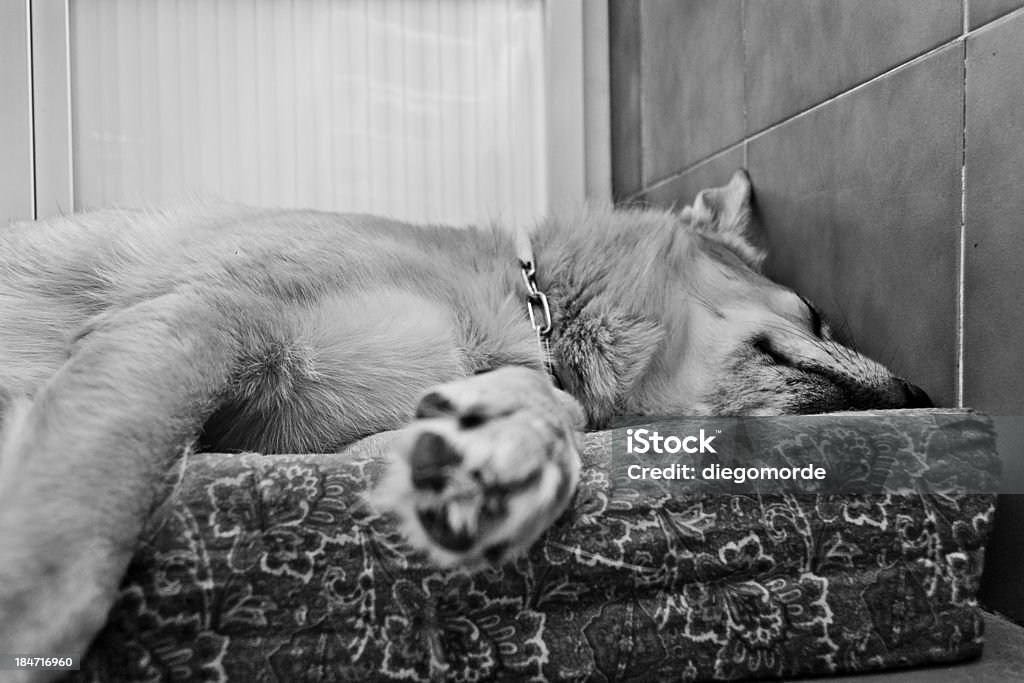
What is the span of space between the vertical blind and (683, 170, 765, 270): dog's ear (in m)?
1.29

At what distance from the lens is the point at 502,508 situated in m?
0.89

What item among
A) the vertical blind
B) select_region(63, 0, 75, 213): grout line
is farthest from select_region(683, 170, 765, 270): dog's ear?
select_region(63, 0, 75, 213): grout line

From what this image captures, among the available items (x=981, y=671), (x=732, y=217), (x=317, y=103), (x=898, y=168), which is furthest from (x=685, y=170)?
(x=981, y=671)

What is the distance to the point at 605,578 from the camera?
3.33 ft

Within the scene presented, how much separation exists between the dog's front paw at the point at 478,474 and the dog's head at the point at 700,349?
51 centimetres

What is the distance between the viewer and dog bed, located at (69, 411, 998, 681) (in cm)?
92

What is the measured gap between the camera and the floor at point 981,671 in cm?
107

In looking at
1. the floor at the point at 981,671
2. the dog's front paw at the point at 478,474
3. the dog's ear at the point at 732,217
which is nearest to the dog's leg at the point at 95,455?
the dog's front paw at the point at 478,474

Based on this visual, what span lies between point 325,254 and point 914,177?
1.09 meters

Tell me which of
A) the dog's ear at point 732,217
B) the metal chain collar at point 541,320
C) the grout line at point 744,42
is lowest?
the metal chain collar at point 541,320

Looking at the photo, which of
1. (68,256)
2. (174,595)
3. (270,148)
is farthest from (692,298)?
(270,148)

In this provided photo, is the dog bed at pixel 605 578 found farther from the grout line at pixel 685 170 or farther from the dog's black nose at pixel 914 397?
the grout line at pixel 685 170

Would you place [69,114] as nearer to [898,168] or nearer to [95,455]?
[95,455]

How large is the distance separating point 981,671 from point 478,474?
0.76 m
